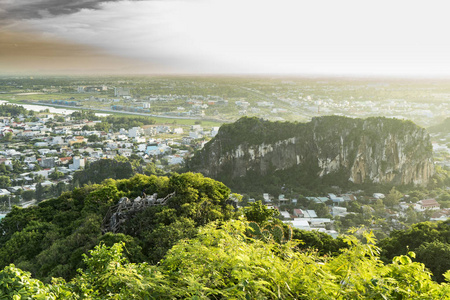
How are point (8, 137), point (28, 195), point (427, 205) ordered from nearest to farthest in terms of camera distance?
1. point (427, 205)
2. point (28, 195)
3. point (8, 137)

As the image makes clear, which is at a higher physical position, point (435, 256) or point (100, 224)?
point (100, 224)

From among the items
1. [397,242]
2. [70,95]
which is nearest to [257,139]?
[397,242]

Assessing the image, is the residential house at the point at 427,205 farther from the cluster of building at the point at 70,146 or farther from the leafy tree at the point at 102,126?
the leafy tree at the point at 102,126

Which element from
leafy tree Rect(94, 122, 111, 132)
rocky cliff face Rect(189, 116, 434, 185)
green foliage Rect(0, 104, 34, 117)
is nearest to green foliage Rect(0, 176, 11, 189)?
rocky cliff face Rect(189, 116, 434, 185)

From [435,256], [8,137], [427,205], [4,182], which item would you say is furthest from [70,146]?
[435,256]

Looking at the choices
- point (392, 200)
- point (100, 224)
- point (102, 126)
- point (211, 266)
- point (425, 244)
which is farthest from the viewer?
point (102, 126)

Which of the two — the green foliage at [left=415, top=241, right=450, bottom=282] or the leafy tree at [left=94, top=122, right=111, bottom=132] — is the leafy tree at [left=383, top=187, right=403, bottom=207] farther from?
the leafy tree at [left=94, top=122, right=111, bottom=132]

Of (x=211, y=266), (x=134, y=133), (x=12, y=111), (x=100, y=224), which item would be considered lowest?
(x=134, y=133)

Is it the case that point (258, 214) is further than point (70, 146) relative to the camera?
No

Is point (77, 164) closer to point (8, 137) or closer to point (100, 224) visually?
point (8, 137)

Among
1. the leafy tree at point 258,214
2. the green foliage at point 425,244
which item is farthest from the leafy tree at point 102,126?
the green foliage at point 425,244
